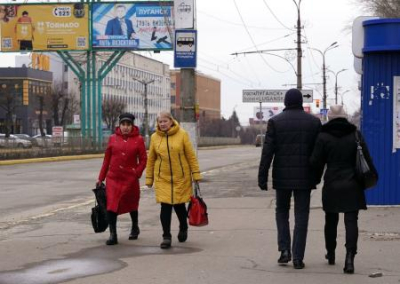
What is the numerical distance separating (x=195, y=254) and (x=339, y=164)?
7.14 ft

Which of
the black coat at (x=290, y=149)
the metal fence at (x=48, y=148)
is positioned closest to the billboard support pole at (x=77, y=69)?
the metal fence at (x=48, y=148)

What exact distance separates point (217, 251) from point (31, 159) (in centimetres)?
3135

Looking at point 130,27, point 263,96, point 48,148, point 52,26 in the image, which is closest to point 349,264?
point 263,96

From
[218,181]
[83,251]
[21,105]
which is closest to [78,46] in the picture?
[218,181]

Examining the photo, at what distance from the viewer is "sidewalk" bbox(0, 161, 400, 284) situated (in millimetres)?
6672

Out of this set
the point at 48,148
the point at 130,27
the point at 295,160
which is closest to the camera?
the point at 295,160

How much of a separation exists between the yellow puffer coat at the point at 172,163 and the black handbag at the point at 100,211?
3.20 feet

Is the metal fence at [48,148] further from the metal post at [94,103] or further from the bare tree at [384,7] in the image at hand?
the bare tree at [384,7]

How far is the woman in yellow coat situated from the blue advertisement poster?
116ft

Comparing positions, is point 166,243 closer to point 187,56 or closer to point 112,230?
point 112,230

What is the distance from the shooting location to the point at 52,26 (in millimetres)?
44969

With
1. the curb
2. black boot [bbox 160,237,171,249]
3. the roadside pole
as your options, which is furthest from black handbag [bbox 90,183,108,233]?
the curb

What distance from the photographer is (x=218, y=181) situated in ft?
65.8

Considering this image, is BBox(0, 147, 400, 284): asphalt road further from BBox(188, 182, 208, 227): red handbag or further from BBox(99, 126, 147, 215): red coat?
BBox(99, 126, 147, 215): red coat
